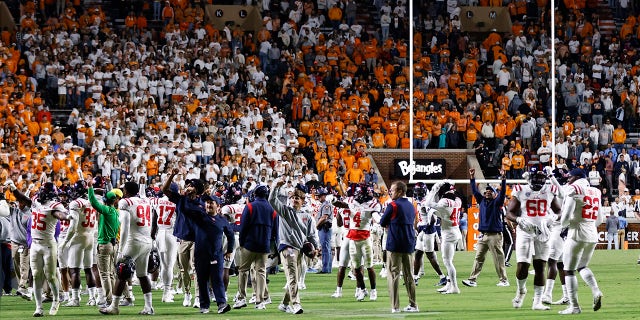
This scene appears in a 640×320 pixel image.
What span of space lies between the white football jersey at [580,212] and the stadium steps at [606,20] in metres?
26.5

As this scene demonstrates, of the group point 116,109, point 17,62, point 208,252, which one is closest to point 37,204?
point 208,252

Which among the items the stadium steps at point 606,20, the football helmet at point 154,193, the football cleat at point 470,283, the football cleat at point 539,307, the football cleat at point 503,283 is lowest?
the football cleat at point 503,283

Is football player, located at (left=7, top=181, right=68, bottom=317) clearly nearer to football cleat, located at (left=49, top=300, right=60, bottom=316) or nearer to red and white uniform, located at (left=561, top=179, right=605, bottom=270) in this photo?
football cleat, located at (left=49, top=300, right=60, bottom=316)

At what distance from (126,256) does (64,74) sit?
58.4ft

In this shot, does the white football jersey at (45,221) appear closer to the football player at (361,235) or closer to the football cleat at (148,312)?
the football cleat at (148,312)

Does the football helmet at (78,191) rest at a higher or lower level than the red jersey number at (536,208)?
higher

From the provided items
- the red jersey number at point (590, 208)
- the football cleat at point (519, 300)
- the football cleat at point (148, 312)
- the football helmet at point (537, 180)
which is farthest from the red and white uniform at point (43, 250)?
the red jersey number at point (590, 208)

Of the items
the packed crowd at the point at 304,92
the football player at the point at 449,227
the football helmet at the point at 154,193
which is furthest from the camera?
the packed crowd at the point at 304,92

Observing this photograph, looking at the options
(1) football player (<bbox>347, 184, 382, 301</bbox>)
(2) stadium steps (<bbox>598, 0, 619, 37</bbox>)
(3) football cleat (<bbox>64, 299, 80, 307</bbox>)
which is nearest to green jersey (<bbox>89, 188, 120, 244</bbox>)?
(3) football cleat (<bbox>64, 299, 80, 307</bbox>)

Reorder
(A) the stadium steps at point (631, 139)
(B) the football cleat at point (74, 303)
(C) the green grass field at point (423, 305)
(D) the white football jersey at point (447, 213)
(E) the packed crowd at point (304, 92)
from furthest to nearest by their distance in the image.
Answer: (A) the stadium steps at point (631, 139)
(E) the packed crowd at point (304, 92)
(D) the white football jersey at point (447, 213)
(B) the football cleat at point (74, 303)
(C) the green grass field at point (423, 305)

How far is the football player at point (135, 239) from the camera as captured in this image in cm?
1569

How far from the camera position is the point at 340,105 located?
35.4 m

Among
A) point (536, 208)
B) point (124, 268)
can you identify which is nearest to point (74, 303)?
point (124, 268)

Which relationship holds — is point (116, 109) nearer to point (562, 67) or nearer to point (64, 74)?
point (64, 74)
